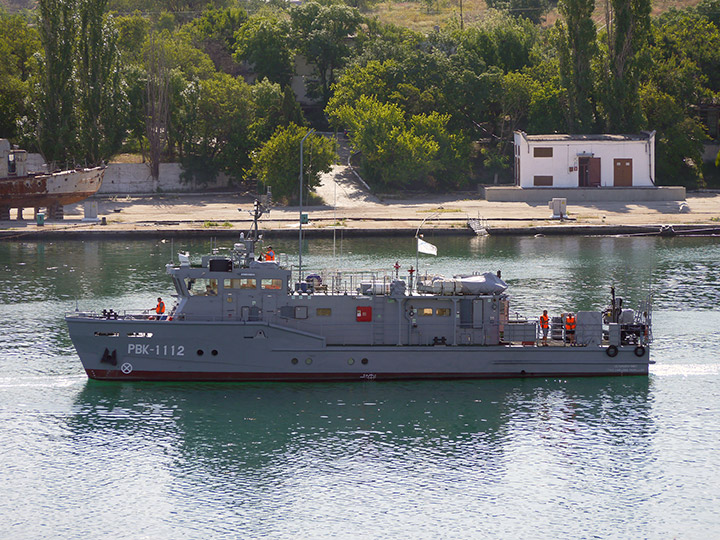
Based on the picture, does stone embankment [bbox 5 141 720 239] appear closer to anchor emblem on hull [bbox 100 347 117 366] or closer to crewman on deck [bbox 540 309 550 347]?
crewman on deck [bbox 540 309 550 347]

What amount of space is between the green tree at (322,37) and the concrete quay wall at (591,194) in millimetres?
26623

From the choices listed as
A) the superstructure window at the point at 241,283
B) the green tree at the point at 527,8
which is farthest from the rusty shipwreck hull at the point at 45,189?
the green tree at the point at 527,8

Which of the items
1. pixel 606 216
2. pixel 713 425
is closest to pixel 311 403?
pixel 713 425

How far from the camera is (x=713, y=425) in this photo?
38938 millimetres

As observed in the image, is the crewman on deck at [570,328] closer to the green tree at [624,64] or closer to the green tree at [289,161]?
the green tree at [289,161]

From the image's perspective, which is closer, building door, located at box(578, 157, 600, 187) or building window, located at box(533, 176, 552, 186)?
building door, located at box(578, 157, 600, 187)

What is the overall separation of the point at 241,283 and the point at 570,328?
1363cm

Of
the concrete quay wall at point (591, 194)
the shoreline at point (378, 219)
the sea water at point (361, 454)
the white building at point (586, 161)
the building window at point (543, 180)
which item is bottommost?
the sea water at point (361, 454)

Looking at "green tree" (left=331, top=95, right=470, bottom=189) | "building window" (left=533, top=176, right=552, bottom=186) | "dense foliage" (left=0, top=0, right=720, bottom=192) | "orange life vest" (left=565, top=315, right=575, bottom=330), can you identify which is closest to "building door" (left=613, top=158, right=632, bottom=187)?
"dense foliage" (left=0, top=0, right=720, bottom=192)

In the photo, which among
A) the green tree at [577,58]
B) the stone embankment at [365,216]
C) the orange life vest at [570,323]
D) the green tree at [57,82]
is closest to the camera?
the orange life vest at [570,323]

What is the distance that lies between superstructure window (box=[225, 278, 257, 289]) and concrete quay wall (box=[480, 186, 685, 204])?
5381 centimetres

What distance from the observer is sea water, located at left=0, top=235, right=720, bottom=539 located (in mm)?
31672

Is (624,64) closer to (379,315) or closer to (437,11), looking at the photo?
(379,315)

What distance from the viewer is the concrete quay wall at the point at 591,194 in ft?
301
